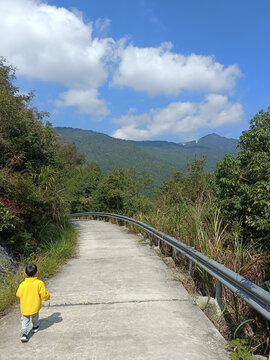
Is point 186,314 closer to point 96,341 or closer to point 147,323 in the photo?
point 147,323

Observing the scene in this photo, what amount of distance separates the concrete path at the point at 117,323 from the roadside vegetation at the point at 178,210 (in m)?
0.48

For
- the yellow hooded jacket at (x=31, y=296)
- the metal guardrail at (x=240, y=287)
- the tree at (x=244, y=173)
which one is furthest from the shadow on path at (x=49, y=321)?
the tree at (x=244, y=173)

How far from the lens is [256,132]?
9.38m

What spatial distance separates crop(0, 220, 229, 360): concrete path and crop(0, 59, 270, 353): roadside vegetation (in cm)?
48

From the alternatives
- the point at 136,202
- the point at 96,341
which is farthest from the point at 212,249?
the point at 136,202

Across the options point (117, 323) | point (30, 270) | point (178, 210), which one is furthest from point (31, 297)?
point (178, 210)

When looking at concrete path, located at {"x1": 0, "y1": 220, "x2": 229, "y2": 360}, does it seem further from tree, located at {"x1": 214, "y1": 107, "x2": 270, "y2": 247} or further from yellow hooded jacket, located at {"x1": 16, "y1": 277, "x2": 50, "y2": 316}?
tree, located at {"x1": 214, "y1": 107, "x2": 270, "y2": 247}

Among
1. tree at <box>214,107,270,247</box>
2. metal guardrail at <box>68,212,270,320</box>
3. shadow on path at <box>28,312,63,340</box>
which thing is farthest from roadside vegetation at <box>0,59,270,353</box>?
shadow on path at <box>28,312,63,340</box>

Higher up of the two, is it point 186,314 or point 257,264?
point 257,264

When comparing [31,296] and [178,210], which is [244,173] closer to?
[178,210]

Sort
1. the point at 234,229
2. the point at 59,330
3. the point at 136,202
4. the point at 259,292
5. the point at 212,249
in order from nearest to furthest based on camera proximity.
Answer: the point at 259,292 < the point at 59,330 < the point at 212,249 < the point at 234,229 < the point at 136,202

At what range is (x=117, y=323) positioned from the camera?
148 inches

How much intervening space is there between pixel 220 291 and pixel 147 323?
3.84 feet

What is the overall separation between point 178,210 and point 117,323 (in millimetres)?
4816
